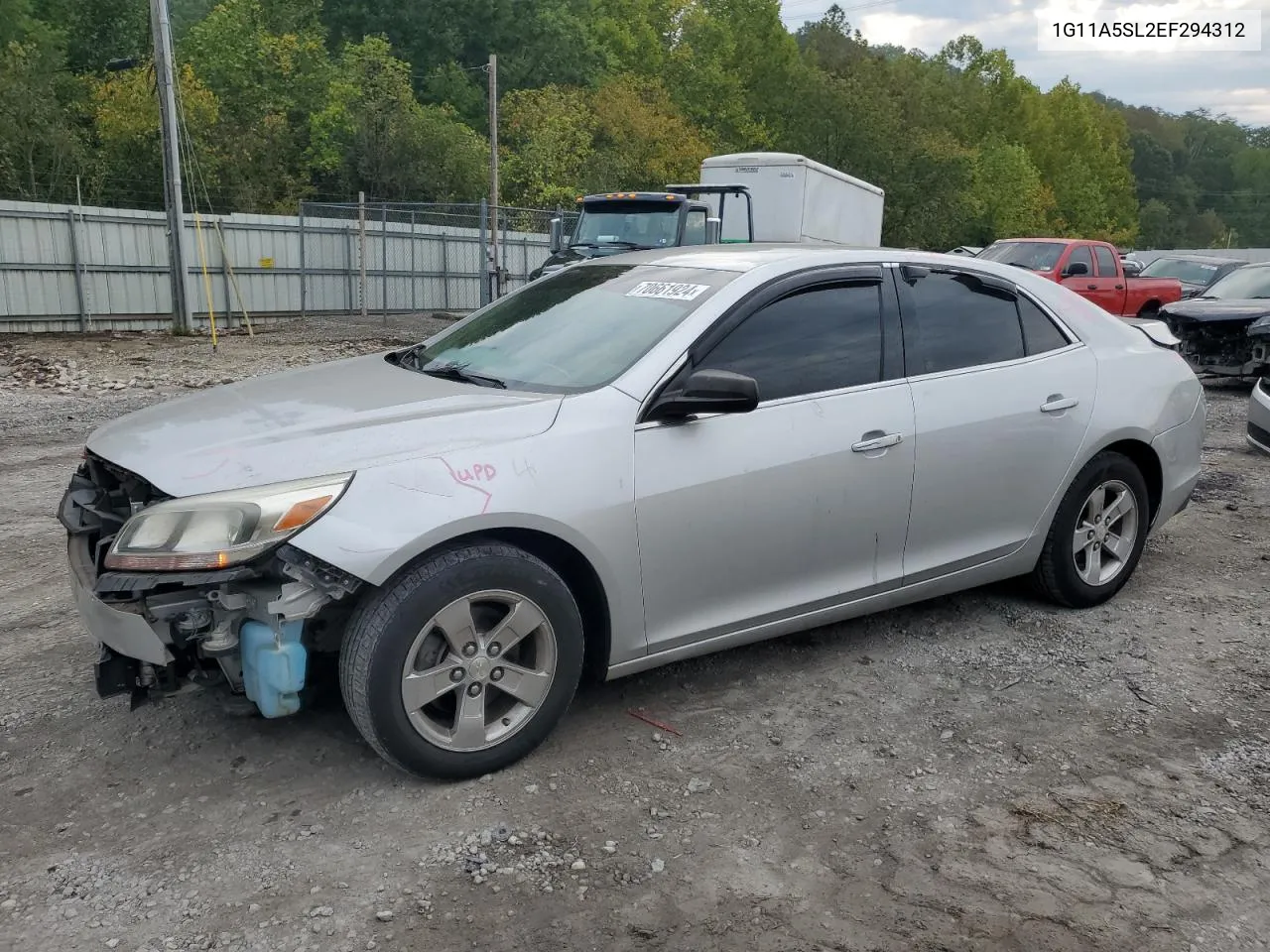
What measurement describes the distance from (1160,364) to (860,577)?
2.07 metres

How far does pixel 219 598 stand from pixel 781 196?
1554 cm

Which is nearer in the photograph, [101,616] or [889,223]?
[101,616]

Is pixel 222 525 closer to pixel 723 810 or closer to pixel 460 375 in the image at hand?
pixel 460 375

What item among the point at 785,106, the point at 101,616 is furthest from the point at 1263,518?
the point at 785,106

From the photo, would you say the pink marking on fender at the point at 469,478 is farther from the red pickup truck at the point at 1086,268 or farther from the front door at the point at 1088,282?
the front door at the point at 1088,282

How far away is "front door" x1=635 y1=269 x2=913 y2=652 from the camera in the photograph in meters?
3.51

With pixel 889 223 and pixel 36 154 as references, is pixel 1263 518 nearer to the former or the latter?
pixel 36 154

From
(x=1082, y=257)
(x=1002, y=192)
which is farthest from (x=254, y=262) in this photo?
(x=1002, y=192)

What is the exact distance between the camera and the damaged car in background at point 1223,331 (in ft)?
38.3

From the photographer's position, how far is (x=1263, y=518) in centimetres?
662

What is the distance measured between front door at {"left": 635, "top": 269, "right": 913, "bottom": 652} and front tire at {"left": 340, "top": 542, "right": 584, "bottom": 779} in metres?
0.40

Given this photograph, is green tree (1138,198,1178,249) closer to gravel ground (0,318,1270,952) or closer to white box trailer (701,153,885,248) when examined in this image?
white box trailer (701,153,885,248)

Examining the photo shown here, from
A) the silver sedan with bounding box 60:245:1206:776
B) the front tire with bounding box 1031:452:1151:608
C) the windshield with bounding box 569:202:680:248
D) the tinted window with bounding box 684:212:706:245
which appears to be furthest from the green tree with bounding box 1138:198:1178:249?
the silver sedan with bounding box 60:245:1206:776

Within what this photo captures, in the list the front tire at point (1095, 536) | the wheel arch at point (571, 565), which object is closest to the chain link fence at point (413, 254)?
the front tire at point (1095, 536)
